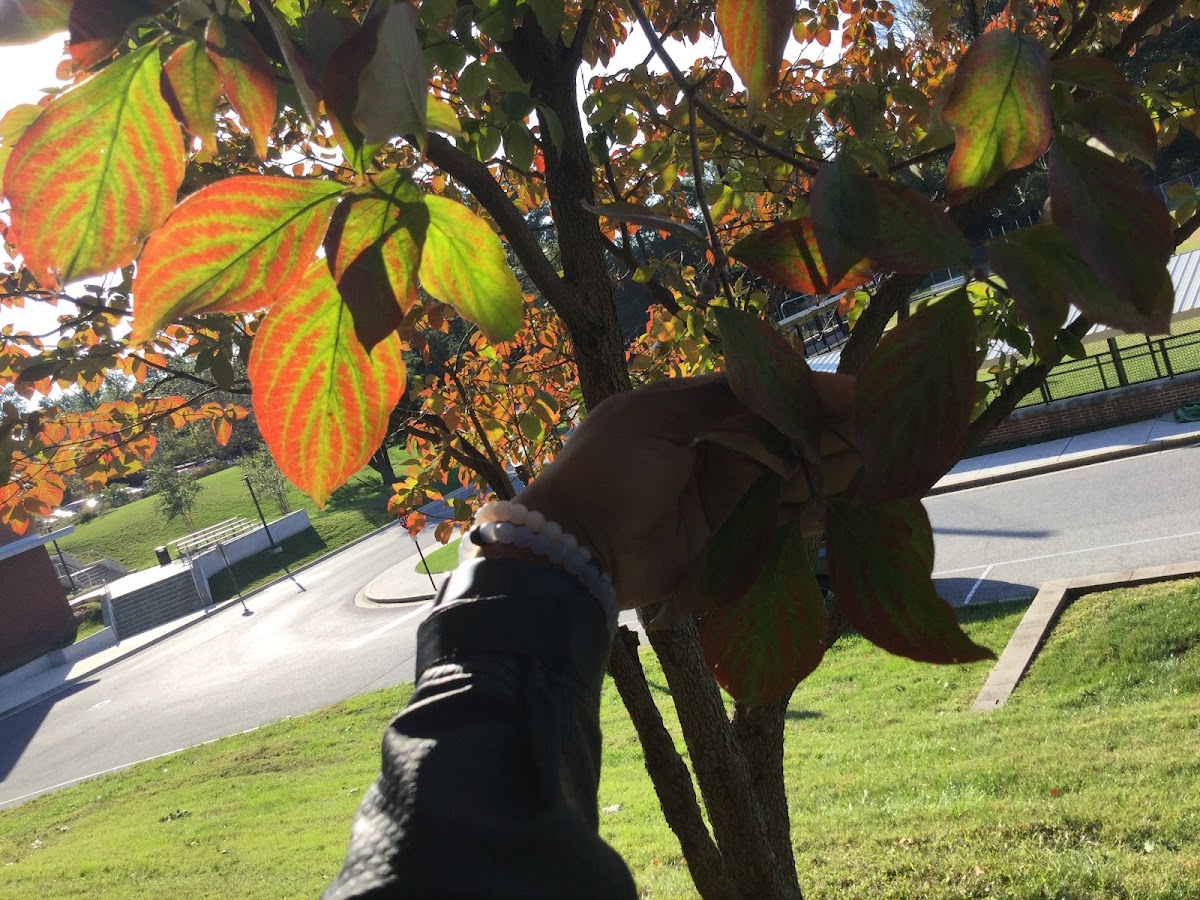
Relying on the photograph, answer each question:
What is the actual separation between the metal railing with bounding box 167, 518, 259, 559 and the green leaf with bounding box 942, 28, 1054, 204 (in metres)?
31.6

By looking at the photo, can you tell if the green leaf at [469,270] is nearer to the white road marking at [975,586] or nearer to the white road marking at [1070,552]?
the white road marking at [1070,552]

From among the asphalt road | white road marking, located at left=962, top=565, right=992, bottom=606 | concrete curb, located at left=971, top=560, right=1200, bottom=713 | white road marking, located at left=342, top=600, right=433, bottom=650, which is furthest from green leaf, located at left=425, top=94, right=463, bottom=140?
white road marking, located at left=342, top=600, right=433, bottom=650

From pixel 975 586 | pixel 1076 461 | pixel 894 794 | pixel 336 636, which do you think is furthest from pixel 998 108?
pixel 336 636

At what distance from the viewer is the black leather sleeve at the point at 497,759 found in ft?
1.92

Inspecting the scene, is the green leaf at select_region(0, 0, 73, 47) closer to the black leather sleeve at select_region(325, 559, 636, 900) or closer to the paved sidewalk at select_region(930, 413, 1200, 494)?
the black leather sleeve at select_region(325, 559, 636, 900)

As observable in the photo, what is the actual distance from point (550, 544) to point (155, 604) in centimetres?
2894

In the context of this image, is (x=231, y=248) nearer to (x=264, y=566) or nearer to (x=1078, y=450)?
(x=1078, y=450)

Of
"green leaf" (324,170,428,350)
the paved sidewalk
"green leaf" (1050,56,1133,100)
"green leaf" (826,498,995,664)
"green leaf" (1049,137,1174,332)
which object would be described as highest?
"green leaf" (324,170,428,350)

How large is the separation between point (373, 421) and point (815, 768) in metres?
6.60

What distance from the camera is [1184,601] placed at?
745cm

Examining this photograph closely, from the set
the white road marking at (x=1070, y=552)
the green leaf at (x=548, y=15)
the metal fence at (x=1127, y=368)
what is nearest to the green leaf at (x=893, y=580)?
the green leaf at (x=548, y=15)

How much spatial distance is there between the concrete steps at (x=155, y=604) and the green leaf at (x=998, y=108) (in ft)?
91.9

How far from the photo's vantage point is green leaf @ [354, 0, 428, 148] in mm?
391

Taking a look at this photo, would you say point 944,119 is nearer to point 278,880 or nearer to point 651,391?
point 651,391
